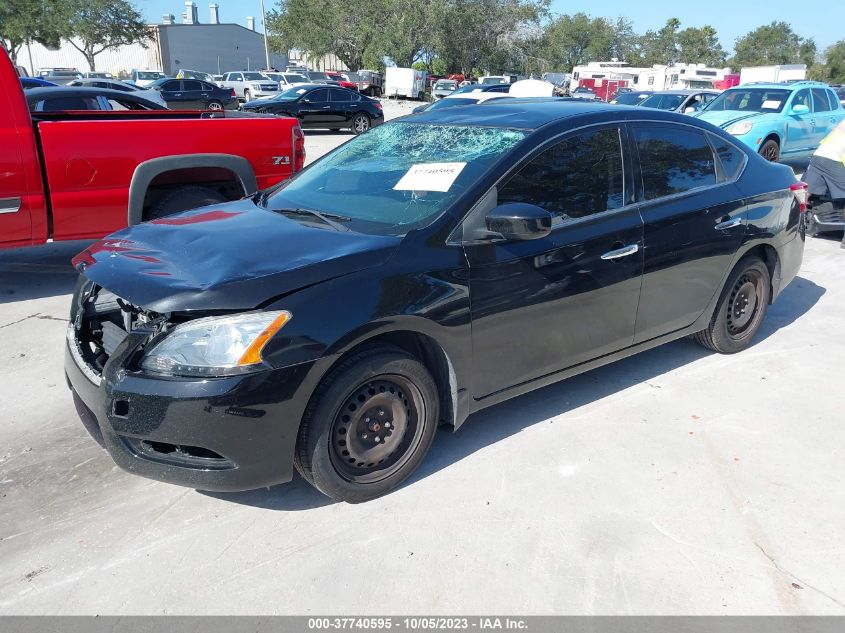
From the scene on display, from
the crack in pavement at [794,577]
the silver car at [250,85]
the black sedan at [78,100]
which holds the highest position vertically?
the silver car at [250,85]

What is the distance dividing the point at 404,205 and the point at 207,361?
1310 mm

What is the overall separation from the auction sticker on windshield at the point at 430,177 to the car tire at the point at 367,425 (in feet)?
2.97

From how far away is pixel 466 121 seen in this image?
4082mm

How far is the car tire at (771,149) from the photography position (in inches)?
501

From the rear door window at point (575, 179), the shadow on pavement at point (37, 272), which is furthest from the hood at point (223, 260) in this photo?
the shadow on pavement at point (37, 272)

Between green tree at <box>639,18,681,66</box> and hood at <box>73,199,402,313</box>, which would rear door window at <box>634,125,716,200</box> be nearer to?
hood at <box>73,199,402,313</box>

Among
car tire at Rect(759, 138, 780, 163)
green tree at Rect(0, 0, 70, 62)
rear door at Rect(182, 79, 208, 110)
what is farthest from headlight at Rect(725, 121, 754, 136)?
green tree at Rect(0, 0, 70, 62)

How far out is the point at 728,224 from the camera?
4621mm

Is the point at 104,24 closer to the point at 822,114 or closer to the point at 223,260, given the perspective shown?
the point at 822,114

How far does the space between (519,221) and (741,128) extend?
11.0 metres

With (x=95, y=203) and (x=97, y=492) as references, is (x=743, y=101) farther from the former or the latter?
(x=97, y=492)

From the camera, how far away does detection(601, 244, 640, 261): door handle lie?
3.92 m

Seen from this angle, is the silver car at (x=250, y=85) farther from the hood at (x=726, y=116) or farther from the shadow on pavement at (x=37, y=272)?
the shadow on pavement at (x=37, y=272)
